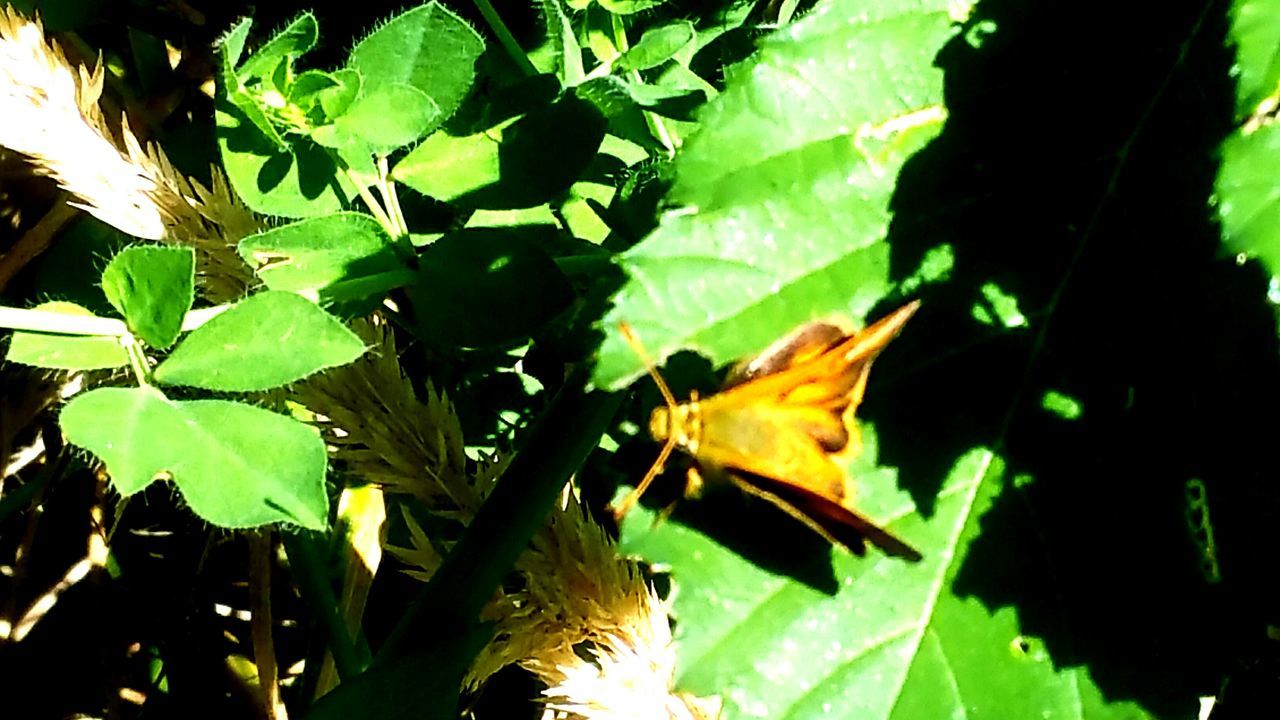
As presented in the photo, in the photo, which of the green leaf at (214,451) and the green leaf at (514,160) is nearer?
the green leaf at (214,451)

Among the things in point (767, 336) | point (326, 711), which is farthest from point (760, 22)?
point (326, 711)

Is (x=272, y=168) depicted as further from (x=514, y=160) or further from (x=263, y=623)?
(x=263, y=623)

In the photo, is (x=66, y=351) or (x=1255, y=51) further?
(x=66, y=351)

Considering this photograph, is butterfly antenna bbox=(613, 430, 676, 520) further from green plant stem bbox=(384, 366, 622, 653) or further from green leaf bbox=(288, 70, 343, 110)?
green leaf bbox=(288, 70, 343, 110)

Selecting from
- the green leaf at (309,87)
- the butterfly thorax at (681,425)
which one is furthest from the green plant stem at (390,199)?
the butterfly thorax at (681,425)

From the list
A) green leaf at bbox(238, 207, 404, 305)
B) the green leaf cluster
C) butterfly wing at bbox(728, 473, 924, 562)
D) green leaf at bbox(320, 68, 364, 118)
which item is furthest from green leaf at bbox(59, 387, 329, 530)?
butterfly wing at bbox(728, 473, 924, 562)

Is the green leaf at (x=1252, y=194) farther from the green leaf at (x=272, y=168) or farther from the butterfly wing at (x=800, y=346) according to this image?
the green leaf at (x=272, y=168)

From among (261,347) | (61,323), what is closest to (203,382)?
(261,347)
